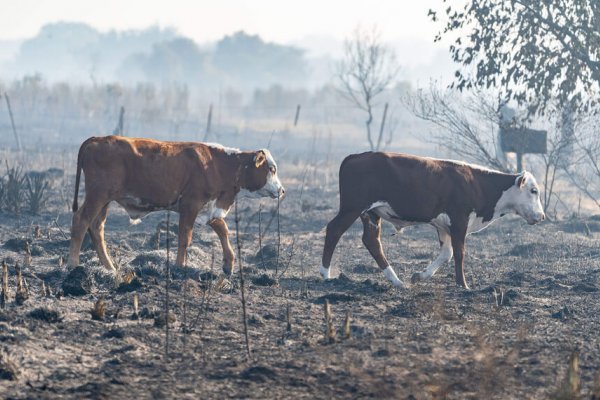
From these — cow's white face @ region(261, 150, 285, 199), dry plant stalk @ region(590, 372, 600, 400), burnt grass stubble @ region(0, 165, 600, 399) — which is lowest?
burnt grass stubble @ region(0, 165, 600, 399)

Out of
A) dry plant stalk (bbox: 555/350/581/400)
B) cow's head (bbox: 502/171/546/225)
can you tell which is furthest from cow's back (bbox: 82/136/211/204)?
dry plant stalk (bbox: 555/350/581/400)

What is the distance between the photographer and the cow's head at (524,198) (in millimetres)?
12461

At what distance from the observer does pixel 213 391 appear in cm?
690

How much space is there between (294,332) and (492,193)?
4.41m

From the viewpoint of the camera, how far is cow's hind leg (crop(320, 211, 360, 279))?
11.6m

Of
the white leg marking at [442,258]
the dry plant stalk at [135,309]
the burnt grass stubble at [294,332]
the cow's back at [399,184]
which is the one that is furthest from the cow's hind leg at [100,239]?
the white leg marking at [442,258]

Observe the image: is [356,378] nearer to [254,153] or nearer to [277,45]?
[254,153]

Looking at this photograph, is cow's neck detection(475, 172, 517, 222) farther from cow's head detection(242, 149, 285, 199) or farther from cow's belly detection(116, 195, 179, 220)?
cow's belly detection(116, 195, 179, 220)

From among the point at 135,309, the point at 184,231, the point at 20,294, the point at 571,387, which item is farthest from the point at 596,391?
the point at 184,231

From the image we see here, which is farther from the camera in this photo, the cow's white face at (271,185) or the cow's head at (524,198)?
the cow's white face at (271,185)

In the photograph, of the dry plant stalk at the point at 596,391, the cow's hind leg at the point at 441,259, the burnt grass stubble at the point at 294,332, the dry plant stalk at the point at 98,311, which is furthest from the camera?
the cow's hind leg at the point at 441,259

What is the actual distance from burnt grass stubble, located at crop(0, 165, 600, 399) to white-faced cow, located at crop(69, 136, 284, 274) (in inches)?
20.1

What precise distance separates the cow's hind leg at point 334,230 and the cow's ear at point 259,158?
52.3 inches

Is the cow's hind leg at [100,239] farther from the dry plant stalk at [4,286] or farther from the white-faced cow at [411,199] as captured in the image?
the white-faced cow at [411,199]
